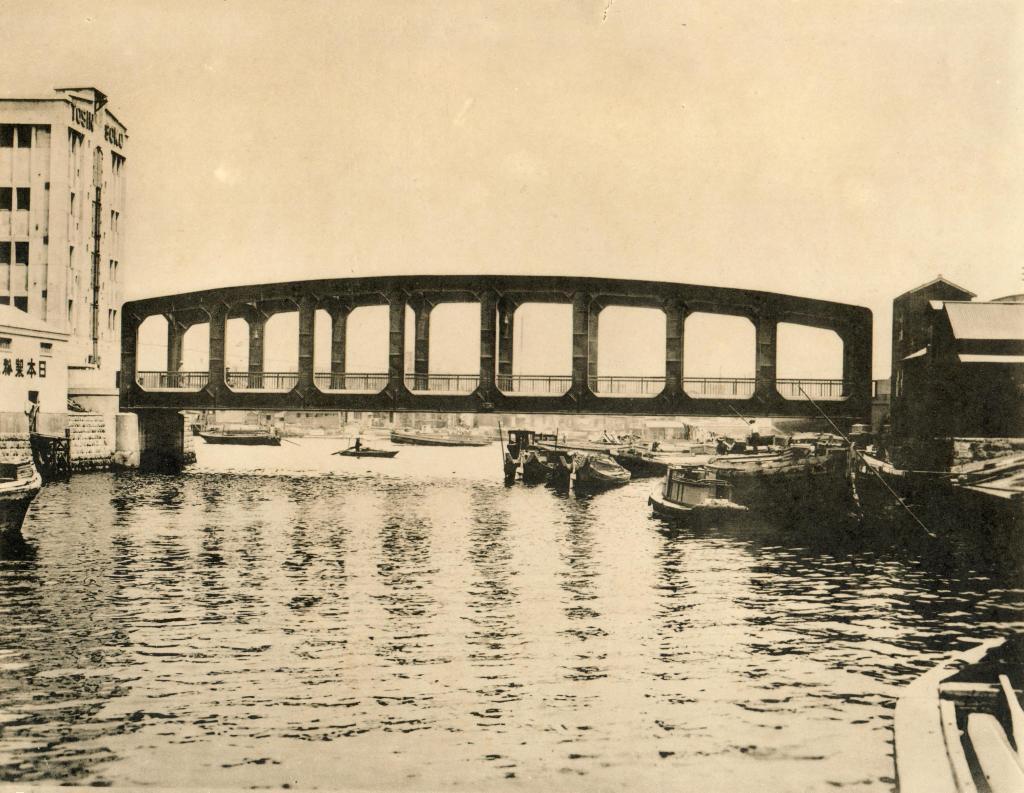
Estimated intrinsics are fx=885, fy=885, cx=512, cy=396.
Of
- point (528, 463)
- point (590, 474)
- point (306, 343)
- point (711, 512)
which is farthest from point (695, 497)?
point (306, 343)

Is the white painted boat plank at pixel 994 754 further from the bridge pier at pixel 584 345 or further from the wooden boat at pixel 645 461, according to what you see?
the wooden boat at pixel 645 461

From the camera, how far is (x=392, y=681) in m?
10.1

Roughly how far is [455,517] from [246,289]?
16292 mm

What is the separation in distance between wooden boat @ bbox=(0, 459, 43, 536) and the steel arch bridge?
1284 cm

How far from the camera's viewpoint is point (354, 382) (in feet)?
117

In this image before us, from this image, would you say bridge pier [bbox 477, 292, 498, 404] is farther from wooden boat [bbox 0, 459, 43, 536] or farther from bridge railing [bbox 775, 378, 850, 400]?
wooden boat [bbox 0, 459, 43, 536]

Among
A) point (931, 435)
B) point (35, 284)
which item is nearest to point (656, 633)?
point (931, 435)

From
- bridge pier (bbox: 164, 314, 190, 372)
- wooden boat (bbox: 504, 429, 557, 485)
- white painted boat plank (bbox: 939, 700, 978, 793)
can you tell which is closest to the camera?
white painted boat plank (bbox: 939, 700, 978, 793)

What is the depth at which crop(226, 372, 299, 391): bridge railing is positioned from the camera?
35.8 m

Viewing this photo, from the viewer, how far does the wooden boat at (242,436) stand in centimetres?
7394

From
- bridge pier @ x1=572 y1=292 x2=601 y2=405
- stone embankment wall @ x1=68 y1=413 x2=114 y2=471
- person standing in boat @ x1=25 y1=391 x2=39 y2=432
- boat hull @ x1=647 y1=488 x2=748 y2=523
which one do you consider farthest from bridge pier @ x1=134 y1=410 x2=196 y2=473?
boat hull @ x1=647 y1=488 x2=748 y2=523

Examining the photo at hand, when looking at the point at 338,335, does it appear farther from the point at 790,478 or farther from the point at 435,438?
the point at 435,438

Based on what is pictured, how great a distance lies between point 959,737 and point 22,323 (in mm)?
34591

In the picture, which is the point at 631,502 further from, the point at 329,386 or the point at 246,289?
the point at 246,289
